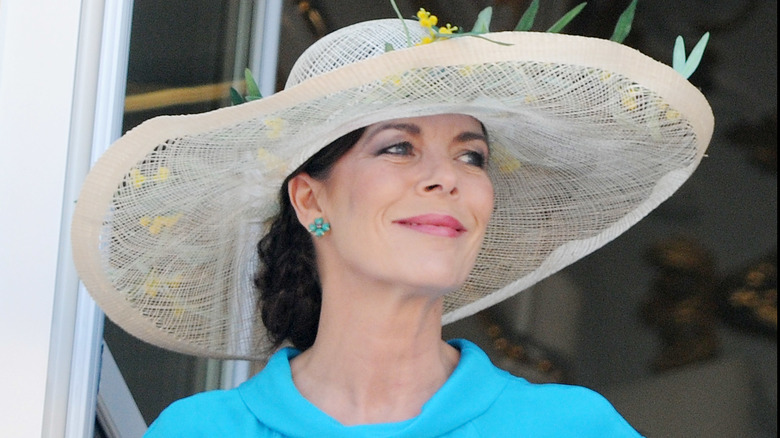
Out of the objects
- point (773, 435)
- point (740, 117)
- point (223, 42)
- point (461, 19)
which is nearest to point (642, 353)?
point (773, 435)

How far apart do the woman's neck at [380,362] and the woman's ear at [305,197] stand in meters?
0.14

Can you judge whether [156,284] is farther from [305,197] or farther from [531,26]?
[531,26]

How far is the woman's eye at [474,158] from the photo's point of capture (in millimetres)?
1667

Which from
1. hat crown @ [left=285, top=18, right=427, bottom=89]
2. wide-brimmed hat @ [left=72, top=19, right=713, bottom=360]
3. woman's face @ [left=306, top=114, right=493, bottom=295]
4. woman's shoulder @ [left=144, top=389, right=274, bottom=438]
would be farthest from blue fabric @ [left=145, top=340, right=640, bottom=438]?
hat crown @ [left=285, top=18, right=427, bottom=89]

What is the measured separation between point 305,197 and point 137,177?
0.26 m

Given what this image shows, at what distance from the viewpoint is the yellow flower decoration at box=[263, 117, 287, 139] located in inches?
61.4

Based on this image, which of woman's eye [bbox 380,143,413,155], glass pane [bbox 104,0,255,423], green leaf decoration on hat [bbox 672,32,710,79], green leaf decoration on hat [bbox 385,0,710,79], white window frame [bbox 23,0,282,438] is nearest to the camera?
green leaf decoration on hat [bbox 385,0,710,79]

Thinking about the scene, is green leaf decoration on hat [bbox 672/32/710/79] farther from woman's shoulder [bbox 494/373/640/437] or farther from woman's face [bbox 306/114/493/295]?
woman's shoulder [bbox 494/373/640/437]

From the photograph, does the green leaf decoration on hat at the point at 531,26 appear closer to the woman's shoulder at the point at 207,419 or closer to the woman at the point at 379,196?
the woman at the point at 379,196

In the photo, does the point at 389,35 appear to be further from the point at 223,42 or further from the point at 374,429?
the point at 223,42

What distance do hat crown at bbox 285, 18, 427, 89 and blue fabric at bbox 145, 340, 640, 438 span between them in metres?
0.47

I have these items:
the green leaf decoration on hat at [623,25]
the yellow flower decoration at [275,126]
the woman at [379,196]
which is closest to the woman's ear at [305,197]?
the woman at [379,196]

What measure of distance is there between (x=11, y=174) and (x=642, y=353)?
2.38 m

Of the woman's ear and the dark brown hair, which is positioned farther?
the dark brown hair
